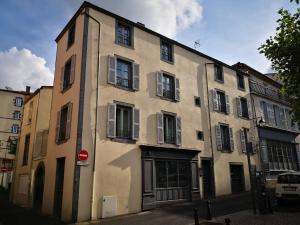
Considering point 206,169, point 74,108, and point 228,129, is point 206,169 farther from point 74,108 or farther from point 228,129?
point 74,108

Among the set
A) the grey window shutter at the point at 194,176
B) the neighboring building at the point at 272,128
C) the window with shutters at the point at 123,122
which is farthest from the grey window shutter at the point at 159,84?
the neighboring building at the point at 272,128

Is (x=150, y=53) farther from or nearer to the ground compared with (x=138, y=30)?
nearer to the ground

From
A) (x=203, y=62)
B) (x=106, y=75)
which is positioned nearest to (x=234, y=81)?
(x=203, y=62)

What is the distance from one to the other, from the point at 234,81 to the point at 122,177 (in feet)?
43.3

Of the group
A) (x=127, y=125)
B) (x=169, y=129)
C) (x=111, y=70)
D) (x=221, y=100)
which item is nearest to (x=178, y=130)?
(x=169, y=129)

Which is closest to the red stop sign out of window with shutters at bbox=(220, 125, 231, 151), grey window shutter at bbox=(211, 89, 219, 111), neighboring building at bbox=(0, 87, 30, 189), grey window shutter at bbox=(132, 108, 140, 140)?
grey window shutter at bbox=(132, 108, 140, 140)

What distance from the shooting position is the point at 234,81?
21547 mm

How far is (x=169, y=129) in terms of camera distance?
15.9 m

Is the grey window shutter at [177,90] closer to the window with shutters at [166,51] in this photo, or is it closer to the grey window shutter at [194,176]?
the window with shutters at [166,51]

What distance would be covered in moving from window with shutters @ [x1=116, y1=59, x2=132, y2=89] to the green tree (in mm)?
6749

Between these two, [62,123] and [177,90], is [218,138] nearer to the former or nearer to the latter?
[177,90]

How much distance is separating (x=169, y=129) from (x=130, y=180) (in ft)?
14.0

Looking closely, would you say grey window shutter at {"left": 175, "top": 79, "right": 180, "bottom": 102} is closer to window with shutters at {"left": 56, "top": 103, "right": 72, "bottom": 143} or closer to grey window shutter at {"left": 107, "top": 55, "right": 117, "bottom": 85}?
grey window shutter at {"left": 107, "top": 55, "right": 117, "bottom": 85}

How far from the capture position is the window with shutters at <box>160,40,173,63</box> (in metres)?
17.0
